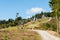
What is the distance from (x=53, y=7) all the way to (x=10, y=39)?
3916 centimetres

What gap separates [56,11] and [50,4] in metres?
3.58

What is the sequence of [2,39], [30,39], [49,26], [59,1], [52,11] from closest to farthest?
[2,39]
[30,39]
[59,1]
[52,11]
[49,26]

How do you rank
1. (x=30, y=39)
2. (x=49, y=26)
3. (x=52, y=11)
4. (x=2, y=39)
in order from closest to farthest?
1. (x=2, y=39)
2. (x=30, y=39)
3. (x=52, y=11)
4. (x=49, y=26)

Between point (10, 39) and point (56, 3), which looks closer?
point (10, 39)

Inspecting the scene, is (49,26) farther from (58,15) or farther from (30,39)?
(30,39)

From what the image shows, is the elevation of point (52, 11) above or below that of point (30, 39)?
above

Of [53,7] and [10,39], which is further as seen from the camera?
[53,7]

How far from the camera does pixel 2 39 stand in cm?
2955

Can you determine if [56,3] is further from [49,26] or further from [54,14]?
[49,26]

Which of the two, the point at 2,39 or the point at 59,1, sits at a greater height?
the point at 59,1

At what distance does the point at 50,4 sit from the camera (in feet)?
Answer: 227

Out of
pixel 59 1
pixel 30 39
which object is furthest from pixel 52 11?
pixel 30 39

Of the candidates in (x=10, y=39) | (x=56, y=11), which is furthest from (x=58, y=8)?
(x=10, y=39)

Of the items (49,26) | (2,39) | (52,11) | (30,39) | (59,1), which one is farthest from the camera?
(49,26)
